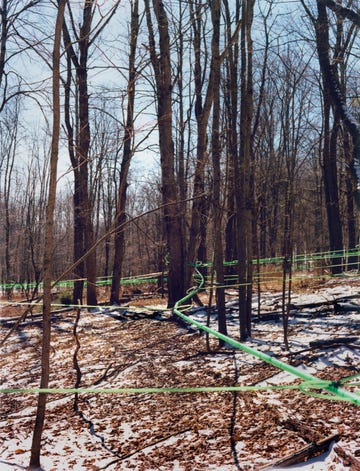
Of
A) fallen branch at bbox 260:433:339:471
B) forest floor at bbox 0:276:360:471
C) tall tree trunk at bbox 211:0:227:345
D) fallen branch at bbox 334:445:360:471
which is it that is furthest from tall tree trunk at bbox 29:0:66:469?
tall tree trunk at bbox 211:0:227:345

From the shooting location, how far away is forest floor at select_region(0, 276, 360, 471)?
153 inches

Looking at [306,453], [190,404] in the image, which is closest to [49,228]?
[190,404]

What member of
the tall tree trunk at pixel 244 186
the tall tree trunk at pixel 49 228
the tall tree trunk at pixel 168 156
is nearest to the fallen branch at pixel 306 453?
the tall tree trunk at pixel 49 228

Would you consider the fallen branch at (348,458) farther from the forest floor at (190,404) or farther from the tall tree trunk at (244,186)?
the tall tree trunk at (244,186)

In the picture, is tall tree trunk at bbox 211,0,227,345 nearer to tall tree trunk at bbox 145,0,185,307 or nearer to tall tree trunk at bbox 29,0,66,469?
tall tree trunk at bbox 145,0,185,307

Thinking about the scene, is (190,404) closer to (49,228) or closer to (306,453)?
(306,453)

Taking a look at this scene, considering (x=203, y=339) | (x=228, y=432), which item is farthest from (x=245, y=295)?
(x=228, y=432)

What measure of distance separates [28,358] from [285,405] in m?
5.25

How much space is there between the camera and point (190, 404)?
516 cm

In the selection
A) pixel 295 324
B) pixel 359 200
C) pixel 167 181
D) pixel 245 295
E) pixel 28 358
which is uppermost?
pixel 167 181

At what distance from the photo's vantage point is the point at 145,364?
266 inches

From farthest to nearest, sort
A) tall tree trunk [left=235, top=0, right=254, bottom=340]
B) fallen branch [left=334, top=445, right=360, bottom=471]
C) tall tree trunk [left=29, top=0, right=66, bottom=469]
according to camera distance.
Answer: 1. tall tree trunk [left=235, top=0, right=254, bottom=340]
2. tall tree trunk [left=29, top=0, right=66, bottom=469]
3. fallen branch [left=334, top=445, right=360, bottom=471]

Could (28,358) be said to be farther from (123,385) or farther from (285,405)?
(285,405)

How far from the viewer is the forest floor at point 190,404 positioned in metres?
3.88
